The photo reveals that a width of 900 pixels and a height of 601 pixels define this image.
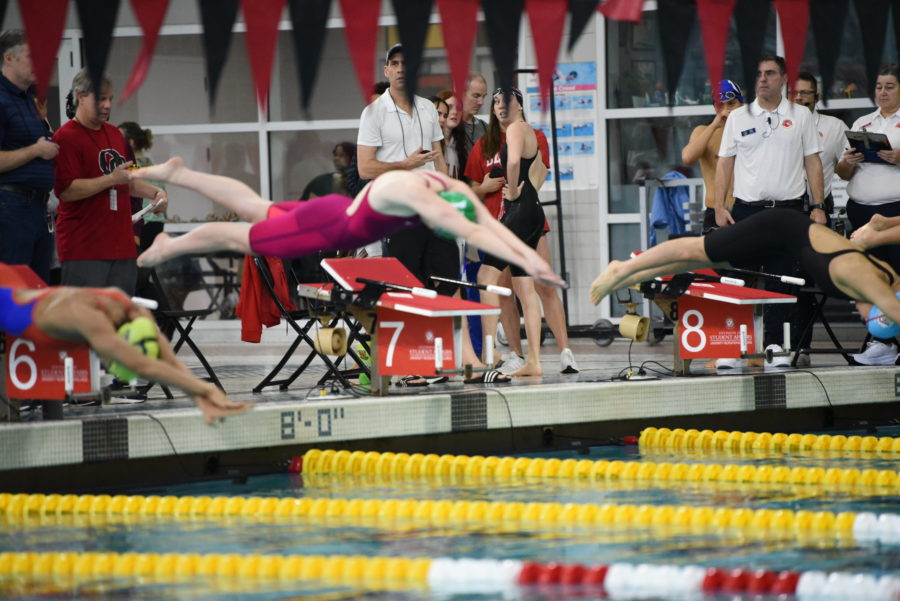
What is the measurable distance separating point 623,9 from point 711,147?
4419 mm

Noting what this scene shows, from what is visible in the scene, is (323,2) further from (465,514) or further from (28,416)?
(28,416)

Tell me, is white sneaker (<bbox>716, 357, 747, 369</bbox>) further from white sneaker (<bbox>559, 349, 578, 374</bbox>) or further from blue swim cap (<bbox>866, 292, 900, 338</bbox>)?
blue swim cap (<bbox>866, 292, 900, 338</bbox>)

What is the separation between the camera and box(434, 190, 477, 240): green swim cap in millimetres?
5000

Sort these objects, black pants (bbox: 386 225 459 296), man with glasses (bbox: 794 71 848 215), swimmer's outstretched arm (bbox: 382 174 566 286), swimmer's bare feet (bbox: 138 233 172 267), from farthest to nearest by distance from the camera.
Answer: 1. man with glasses (bbox: 794 71 848 215)
2. black pants (bbox: 386 225 459 296)
3. swimmer's bare feet (bbox: 138 233 172 267)
4. swimmer's outstretched arm (bbox: 382 174 566 286)

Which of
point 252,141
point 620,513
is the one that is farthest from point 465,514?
point 252,141

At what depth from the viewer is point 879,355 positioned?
8.21 m

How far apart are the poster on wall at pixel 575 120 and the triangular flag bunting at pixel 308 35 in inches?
306

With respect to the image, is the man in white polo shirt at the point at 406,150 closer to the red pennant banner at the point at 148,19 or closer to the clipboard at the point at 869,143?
the clipboard at the point at 869,143

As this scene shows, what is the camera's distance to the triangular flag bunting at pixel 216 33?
3986 mm

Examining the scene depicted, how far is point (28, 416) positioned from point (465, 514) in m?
2.37

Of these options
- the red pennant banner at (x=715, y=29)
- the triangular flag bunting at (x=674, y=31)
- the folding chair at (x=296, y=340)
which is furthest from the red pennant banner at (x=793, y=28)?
the folding chair at (x=296, y=340)

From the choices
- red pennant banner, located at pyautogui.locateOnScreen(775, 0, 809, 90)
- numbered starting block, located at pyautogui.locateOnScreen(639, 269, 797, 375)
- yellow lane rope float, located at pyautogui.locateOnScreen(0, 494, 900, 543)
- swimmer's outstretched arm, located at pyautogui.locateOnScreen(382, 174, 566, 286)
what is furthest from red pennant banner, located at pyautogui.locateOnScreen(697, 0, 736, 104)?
numbered starting block, located at pyautogui.locateOnScreen(639, 269, 797, 375)

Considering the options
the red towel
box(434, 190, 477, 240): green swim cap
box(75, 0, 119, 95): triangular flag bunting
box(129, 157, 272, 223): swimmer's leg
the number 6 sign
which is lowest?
the number 6 sign

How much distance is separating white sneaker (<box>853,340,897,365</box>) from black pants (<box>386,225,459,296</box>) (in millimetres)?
2642
